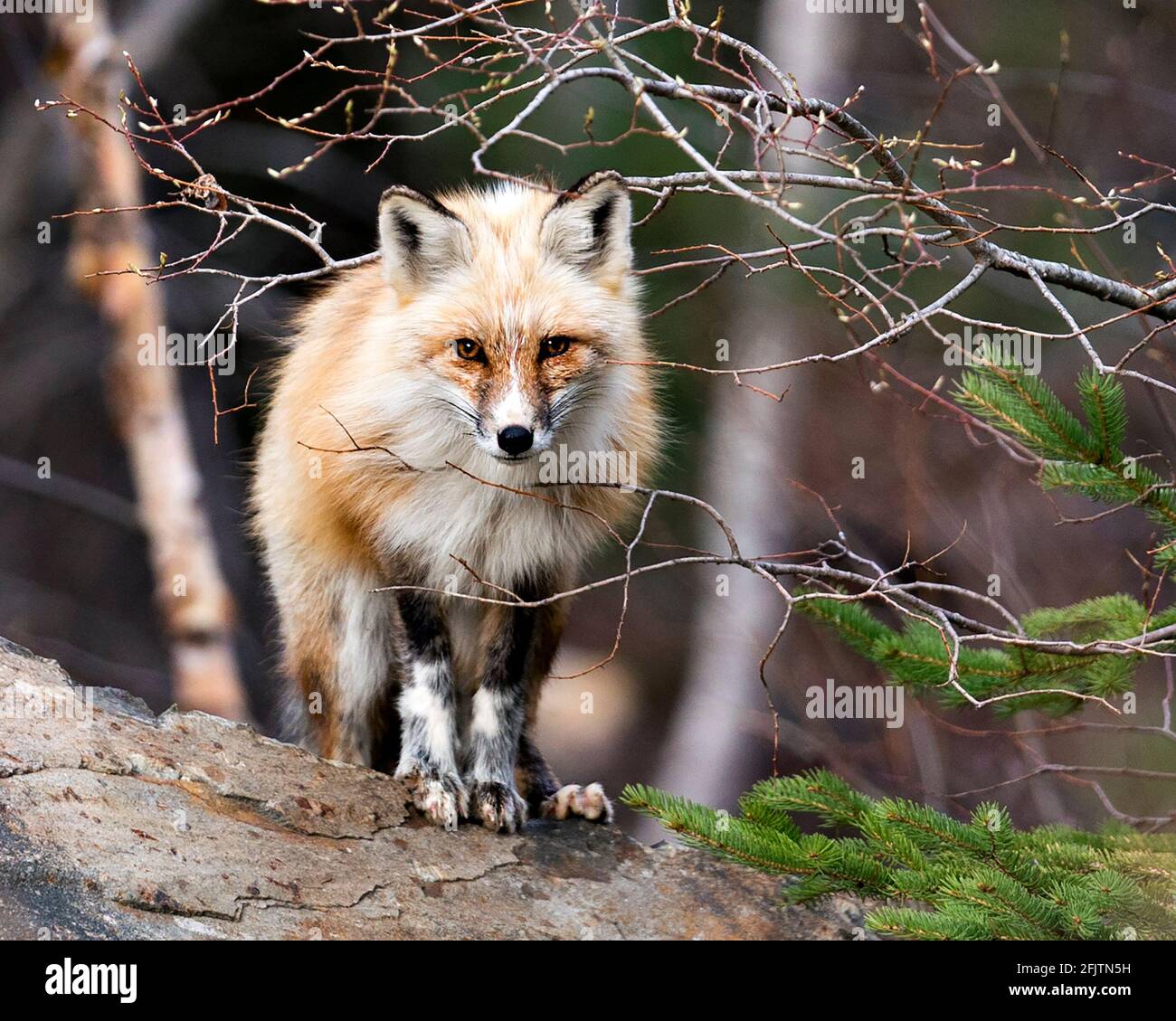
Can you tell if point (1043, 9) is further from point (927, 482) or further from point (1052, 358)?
point (927, 482)

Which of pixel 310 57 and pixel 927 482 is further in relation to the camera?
pixel 927 482

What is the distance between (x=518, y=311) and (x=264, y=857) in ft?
7.36

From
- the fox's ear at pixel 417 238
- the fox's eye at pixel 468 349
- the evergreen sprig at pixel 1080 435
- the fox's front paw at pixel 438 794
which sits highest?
the fox's ear at pixel 417 238

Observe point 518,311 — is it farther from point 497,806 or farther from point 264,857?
point 264,857

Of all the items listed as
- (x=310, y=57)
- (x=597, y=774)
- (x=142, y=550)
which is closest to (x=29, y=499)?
(x=142, y=550)

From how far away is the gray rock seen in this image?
168 inches

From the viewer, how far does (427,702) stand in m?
5.53

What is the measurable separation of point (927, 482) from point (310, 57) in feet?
27.1

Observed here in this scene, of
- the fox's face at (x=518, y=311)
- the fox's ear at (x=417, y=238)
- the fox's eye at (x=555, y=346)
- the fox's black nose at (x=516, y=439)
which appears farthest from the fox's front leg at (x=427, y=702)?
the fox's ear at (x=417, y=238)

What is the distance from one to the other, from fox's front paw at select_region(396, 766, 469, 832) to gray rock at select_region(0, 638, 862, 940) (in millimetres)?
54

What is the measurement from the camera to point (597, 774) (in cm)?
1418

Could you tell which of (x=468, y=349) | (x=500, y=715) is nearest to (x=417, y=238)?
(x=468, y=349)

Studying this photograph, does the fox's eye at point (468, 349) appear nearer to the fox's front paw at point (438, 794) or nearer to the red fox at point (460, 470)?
the red fox at point (460, 470)

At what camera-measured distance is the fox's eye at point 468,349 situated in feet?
16.8
